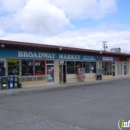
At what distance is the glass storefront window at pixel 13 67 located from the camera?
17759mm

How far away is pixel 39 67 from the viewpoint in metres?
20.2

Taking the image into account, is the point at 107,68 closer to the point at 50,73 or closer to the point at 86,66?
the point at 86,66

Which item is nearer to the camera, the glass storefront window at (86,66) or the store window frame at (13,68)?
the store window frame at (13,68)

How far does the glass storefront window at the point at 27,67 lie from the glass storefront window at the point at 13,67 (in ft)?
1.80

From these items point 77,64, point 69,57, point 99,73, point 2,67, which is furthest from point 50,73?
point 99,73

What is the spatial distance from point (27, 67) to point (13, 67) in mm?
1477

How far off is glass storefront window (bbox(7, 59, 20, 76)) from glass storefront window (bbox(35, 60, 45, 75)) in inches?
80.0

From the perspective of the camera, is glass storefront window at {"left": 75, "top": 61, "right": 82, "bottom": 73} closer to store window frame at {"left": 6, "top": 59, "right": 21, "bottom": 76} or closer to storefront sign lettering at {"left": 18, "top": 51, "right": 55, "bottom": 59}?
storefront sign lettering at {"left": 18, "top": 51, "right": 55, "bottom": 59}

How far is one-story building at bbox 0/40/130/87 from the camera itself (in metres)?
17.7

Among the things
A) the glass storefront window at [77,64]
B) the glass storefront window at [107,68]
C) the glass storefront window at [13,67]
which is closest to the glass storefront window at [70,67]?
the glass storefront window at [77,64]

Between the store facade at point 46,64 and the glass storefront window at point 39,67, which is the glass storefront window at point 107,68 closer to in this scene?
the store facade at point 46,64

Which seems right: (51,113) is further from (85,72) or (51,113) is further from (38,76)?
(85,72)

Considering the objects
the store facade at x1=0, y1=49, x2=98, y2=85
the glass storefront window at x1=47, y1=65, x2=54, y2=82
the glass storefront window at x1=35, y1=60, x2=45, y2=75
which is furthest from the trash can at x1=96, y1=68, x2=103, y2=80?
the glass storefront window at x1=35, y1=60, x2=45, y2=75

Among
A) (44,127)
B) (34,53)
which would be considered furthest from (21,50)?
(44,127)
